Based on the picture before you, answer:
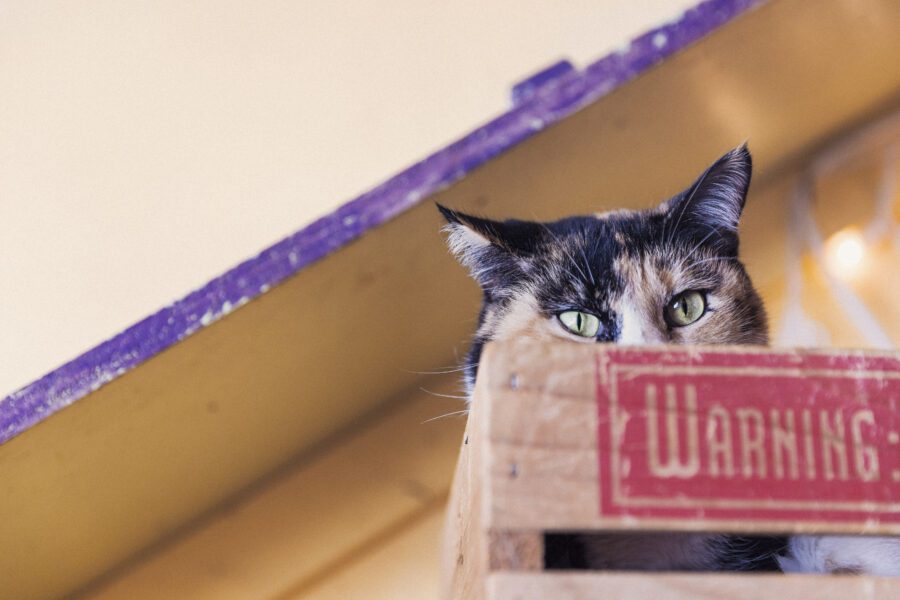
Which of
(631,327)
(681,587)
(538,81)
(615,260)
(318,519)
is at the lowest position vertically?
(681,587)

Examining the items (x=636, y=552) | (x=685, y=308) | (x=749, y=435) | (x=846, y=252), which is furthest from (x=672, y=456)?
(x=846, y=252)

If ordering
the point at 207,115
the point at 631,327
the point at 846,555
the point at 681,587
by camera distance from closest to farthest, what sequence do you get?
1. the point at 681,587
2. the point at 846,555
3. the point at 631,327
4. the point at 207,115

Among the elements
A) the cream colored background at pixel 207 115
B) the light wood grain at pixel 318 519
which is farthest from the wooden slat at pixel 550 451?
the cream colored background at pixel 207 115

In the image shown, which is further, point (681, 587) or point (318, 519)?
point (318, 519)

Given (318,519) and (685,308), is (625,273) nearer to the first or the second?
(685,308)

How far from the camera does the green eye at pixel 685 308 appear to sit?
1049mm

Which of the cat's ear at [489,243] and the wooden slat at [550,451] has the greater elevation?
the cat's ear at [489,243]

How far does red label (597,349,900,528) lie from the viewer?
604 millimetres

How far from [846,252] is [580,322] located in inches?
21.4

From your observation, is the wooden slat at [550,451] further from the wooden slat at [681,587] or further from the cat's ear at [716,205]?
the cat's ear at [716,205]

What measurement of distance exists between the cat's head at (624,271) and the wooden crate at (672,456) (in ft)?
1.15

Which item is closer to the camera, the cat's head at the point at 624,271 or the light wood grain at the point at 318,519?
the cat's head at the point at 624,271

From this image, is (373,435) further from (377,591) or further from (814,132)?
(814,132)

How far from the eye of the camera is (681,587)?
0.58 metres
